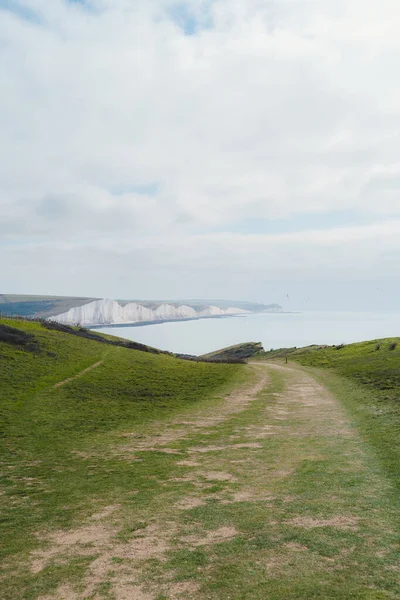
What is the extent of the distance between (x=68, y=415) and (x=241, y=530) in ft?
66.5

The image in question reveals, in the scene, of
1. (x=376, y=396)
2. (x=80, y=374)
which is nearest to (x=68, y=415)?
(x=80, y=374)

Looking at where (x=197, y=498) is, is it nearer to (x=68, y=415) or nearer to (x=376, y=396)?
(x=68, y=415)

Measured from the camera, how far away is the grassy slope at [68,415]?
12.8 metres

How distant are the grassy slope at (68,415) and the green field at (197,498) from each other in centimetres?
10

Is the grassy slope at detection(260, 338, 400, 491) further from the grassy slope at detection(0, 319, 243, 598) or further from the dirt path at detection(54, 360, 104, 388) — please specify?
the dirt path at detection(54, 360, 104, 388)

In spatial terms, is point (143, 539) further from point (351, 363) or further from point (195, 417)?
point (351, 363)

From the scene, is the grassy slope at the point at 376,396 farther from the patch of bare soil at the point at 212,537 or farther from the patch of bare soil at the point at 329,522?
the patch of bare soil at the point at 212,537

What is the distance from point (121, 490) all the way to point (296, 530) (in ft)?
22.3

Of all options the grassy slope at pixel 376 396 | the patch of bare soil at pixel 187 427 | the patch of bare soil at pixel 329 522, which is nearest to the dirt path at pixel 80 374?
the patch of bare soil at pixel 187 427

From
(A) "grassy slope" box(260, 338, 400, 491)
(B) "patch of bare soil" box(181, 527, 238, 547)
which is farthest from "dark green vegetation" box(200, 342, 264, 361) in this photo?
(B) "patch of bare soil" box(181, 527, 238, 547)

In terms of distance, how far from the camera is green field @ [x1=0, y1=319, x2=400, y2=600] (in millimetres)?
8102

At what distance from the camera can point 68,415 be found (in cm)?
2741

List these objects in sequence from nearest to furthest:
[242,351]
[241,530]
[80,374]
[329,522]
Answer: [241,530] < [329,522] < [80,374] < [242,351]

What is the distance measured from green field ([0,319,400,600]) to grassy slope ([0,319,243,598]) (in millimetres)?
97
